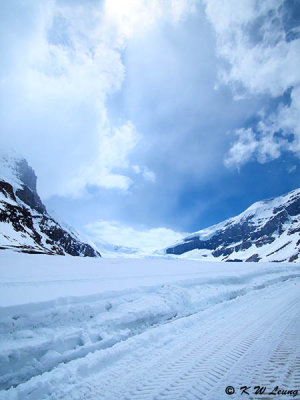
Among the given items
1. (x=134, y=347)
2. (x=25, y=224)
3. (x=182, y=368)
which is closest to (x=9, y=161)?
(x=25, y=224)

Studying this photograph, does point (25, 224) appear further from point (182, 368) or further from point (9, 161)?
point (9, 161)

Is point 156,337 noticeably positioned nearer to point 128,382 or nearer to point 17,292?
point 128,382

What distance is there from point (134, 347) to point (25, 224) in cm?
11496

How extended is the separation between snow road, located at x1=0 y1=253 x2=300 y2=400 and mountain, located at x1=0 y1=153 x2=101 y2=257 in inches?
2195

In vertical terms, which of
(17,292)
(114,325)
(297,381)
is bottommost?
(297,381)

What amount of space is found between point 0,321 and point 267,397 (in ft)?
14.9

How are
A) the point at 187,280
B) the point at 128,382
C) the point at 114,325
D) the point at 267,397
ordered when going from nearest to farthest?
the point at 267,397
the point at 128,382
the point at 114,325
the point at 187,280

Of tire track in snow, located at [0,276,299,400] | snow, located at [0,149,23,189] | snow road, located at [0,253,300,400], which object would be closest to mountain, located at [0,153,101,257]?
snow, located at [0,149,23,189]

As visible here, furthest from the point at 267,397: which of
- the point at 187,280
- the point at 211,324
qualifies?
the point at 187,280

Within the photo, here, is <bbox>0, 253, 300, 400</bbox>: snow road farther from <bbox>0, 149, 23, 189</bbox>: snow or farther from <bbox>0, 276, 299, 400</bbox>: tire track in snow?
<bbox>0, 149, 23, 189</bbox>: snow

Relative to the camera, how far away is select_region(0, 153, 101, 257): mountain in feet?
254

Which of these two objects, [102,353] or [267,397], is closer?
[267,397]

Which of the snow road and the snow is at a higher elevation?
the snow

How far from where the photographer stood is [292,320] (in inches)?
217
